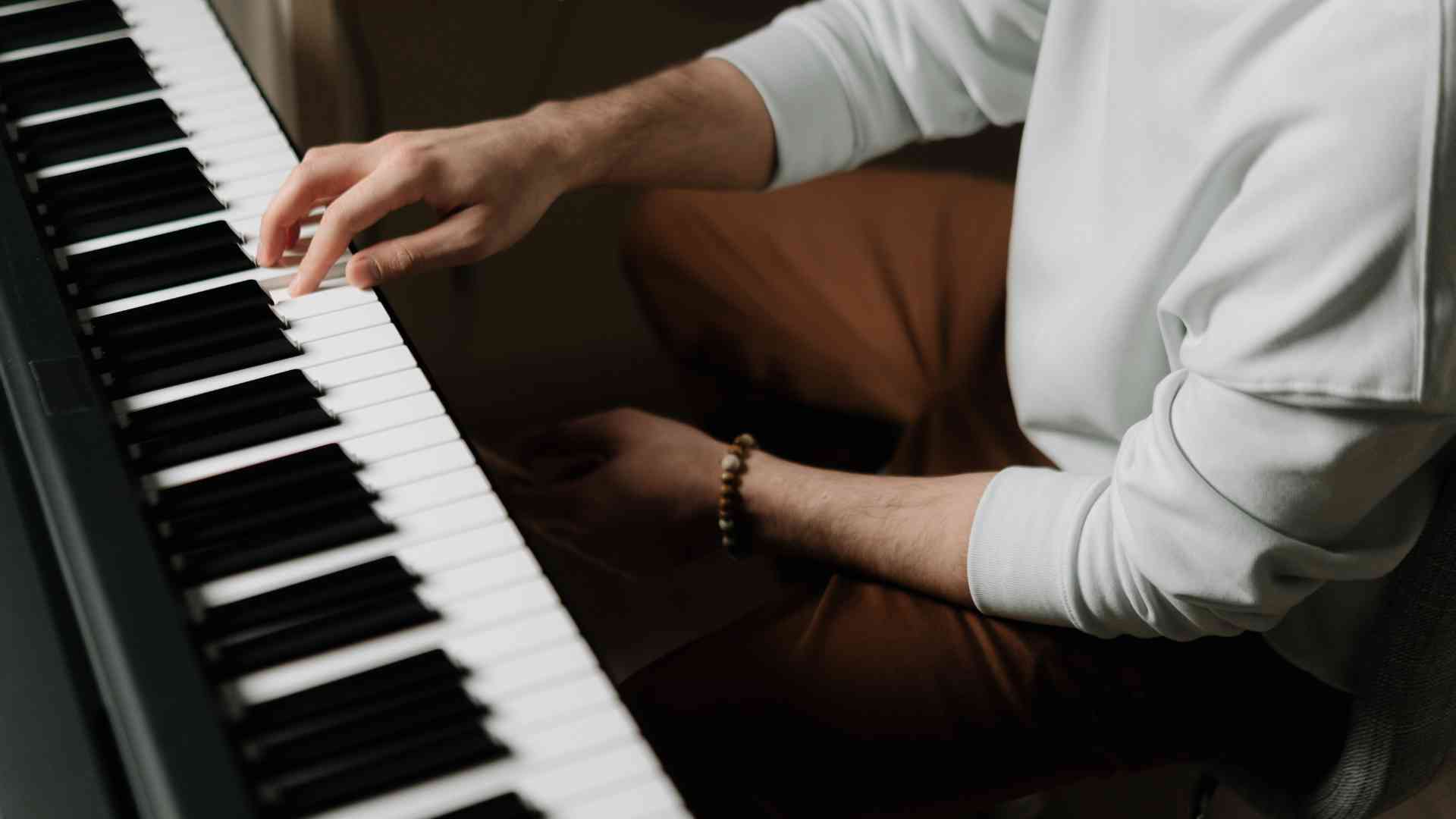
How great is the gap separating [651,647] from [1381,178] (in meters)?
0.98

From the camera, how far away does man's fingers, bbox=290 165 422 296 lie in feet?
2.57

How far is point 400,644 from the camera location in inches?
23.6

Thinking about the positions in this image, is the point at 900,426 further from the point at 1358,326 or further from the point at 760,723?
the point at 1358,326

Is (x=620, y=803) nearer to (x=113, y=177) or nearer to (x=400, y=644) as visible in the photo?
(x=400, y=644)

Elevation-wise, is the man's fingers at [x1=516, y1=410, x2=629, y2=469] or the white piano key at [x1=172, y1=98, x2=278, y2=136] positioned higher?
the white piano key at [x1=172, y1=98, x2=278, y2=136]

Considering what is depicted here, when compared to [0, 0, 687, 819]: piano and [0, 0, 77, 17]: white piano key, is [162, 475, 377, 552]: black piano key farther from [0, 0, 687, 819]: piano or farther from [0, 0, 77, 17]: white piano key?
[0, 0, 77, 17]: white piano key

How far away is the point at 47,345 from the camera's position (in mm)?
688

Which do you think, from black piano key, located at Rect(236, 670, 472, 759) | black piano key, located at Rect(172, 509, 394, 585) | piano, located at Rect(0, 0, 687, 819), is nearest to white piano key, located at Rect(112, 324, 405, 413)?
piano, located at Rect(0, 0, 687, 819)

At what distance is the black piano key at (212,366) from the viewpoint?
70 cm

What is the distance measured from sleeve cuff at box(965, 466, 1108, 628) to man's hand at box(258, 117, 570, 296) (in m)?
0.39

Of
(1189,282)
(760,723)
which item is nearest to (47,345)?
(760,723)

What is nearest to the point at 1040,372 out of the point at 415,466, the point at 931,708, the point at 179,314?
the point at 931,708

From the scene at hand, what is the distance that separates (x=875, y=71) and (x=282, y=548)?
706mm

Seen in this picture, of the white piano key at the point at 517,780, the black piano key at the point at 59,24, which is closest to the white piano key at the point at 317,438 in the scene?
the white piano key at the point at 517,780
